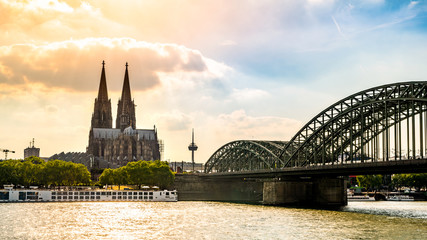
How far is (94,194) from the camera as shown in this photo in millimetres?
124438

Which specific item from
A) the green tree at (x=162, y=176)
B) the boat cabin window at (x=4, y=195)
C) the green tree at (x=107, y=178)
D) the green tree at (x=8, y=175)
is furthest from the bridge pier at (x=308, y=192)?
the green tree at (x=107, y=178)

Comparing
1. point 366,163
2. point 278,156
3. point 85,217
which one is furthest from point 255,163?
point 85,217

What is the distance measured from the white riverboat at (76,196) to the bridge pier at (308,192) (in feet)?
95.5

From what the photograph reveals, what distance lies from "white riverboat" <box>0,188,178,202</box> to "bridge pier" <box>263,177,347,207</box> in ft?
95.5

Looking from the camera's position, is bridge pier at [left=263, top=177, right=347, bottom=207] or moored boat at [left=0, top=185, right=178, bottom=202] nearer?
bridge pier at [left=263, top=177, right=347, bottom=207]

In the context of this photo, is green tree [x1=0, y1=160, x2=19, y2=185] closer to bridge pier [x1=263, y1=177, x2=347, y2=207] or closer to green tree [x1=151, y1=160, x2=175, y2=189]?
green tree [x1=151, y1=160, x2=175, y2=189]

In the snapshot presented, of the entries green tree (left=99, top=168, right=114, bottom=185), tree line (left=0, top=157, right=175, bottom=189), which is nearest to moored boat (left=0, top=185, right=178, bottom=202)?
tree line (left=0, top=157, right=175, bottom=189)

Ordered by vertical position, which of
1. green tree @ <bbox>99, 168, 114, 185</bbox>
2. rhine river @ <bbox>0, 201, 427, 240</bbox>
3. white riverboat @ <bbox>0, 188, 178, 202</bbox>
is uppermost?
green tree @ <bbox>99, 168, 114, 185</bbox>

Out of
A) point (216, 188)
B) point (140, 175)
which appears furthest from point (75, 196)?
point (216, 188)

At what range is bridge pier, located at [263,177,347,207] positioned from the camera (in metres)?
111

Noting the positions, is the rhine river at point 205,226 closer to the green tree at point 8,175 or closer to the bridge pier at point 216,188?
the green tree at point 8,175

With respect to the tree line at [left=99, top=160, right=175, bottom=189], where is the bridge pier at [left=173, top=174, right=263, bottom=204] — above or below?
below

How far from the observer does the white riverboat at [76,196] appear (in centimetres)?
11606

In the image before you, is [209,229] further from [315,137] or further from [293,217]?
[315,137]
